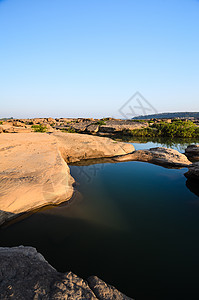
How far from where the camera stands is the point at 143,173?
20.6 feet

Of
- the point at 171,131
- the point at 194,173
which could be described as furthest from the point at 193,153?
the point at 171,131

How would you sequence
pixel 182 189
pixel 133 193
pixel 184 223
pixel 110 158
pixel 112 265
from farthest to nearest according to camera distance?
1. pixel 110 158
2. pixel 182 189
3. pixel 133 193
4. pixel 184 223
5. pixel 112 265

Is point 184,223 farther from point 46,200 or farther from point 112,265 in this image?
point 46,200

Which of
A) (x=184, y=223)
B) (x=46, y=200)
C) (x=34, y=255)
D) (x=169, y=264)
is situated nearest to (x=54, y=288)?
(x=34, y=255)

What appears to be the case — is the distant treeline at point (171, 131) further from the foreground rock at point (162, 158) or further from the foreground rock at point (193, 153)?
the foreground rock at point (162, 158)

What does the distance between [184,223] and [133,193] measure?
5.14 ft

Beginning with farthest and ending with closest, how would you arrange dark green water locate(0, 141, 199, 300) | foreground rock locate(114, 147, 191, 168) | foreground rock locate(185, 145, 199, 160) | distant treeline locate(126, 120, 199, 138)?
distant treeline locate(126, 120, 199, 138), foreground rock locate(185, 145, 199, 160), foreground rock locate(114, 147, 191, 168), dark green water locate(0, 141, 199, 300)

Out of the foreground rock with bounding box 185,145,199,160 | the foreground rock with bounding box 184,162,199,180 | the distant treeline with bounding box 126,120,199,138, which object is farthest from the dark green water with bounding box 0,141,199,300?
the distant treeline with bounding box 126,120,199,138

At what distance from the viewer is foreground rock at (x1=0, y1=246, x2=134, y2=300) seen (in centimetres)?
142

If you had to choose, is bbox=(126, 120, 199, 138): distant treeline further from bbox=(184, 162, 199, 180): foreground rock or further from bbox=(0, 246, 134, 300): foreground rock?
bbox=(0, 246, 134, 300): foreground rock

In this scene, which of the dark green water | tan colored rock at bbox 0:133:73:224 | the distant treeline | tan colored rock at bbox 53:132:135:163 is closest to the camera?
the dark green water

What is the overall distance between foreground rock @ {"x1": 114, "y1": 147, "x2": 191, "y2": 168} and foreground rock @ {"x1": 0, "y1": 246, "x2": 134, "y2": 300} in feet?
20.8

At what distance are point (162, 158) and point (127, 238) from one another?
5.43 m

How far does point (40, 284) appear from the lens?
1539mm
